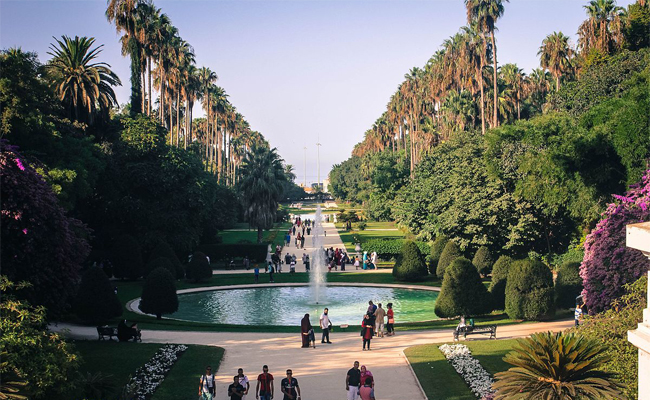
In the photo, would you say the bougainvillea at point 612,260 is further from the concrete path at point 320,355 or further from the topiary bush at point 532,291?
the concrete path at point 320,355

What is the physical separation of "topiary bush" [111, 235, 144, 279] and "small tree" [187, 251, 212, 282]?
11.2 ft

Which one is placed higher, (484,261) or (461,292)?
(484,261)

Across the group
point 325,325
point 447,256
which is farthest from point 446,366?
point 447,256

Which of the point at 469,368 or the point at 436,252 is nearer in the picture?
the point at 469,368

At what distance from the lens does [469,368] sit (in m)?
19.8

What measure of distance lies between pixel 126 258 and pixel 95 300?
47.6 ft

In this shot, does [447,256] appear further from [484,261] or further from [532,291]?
[532,291]

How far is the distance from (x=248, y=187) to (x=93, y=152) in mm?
21343

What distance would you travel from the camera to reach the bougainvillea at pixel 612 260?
2431 centimetres

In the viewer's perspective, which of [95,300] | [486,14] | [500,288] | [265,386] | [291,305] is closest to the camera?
[265,386]

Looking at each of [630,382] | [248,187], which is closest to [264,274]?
[248,187]

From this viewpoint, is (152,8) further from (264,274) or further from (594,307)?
(594,307)

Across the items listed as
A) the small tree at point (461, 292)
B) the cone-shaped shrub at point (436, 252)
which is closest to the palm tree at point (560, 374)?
the small tree at point (461, 292)

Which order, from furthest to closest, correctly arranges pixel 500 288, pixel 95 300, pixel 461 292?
1. pixel 500 288
2. pixel 461 292
3. pixel 95 300
